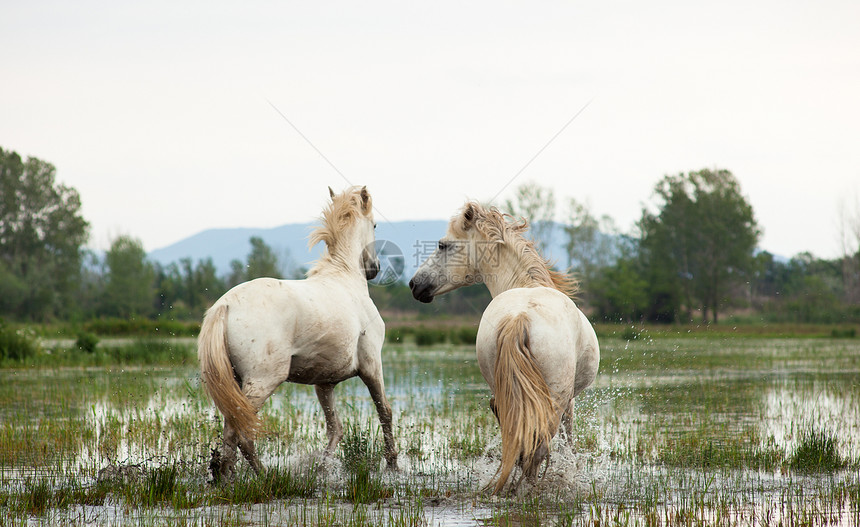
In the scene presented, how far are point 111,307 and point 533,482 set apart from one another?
2034 inches

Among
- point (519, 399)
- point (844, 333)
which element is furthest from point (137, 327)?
point (844, 333)

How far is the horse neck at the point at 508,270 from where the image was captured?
19.0 feet

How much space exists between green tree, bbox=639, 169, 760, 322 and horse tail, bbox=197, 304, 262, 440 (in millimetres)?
44171

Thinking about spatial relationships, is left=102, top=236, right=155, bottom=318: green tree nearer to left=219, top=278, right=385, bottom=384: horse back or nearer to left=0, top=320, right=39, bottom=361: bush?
left=0, top=320, right=39, bottom=361: bush

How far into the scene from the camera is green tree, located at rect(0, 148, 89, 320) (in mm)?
48469

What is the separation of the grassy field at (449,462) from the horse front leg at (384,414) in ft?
0.53

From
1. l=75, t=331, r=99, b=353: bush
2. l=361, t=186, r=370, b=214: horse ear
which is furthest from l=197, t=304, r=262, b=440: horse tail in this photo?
l=75, t=331, r=99, b=353: bush

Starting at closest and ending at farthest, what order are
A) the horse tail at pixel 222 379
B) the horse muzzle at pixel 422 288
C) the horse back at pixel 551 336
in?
the horse back at pixel 551 336 → the horse tail at pixel 222 379 → the horse muzzle at pixel 422 288

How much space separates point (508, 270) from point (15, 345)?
44.8 ft

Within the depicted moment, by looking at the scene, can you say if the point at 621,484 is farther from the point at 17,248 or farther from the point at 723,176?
the point at 17,248

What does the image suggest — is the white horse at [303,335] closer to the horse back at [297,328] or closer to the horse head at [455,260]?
the horse back at [297,328]

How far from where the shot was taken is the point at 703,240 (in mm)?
47969

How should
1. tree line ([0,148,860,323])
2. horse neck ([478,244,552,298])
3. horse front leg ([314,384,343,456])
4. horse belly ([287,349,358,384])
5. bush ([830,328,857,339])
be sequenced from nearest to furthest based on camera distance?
horse belly ([287,349,358,384]) < horse neck ([478,244,552,298]) < horse front leg ([314,384,343,456]) < bush ([830,328,857,339]) < tree line ([0,148,860,323])

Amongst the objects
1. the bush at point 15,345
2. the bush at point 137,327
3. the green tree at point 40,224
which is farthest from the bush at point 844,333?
the green tree at point 40,224
